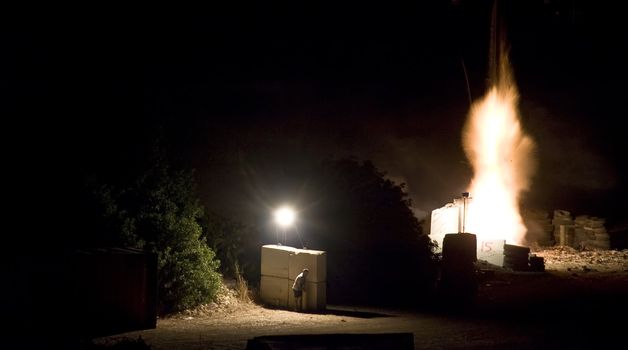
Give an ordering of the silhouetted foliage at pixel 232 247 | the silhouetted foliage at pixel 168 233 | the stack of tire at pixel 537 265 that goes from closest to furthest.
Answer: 1. the silhouetted foliage at pixel 168 233
2. the silhouetted foliage at pixel 232 247
3. the stack of tire at pixel 537 265

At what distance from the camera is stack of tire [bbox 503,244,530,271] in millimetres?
28672

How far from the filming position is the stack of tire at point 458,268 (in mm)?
18469

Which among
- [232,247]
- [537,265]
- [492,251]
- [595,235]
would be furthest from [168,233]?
[595,235]

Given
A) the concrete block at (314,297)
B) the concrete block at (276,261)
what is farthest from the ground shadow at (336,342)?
the concrete block at (276,261)

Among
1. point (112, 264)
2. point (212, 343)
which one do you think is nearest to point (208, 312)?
point (112, 264)

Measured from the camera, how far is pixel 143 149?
17984 millimetres

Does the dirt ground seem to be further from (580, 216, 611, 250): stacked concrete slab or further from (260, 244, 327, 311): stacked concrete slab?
(580, 216, 611, 250): stacked concrete slab

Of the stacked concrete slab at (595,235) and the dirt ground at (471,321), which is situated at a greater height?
the stacked concrete slab at (595,235)

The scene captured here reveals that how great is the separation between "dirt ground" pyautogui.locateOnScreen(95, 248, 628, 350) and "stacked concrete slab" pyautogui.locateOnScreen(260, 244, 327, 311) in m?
0.40

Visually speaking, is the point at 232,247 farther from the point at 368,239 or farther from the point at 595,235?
the point at 595,235

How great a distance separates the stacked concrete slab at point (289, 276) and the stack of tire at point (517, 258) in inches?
538

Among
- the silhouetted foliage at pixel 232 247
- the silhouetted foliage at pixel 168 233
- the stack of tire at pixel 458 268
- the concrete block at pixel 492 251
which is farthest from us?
the concrete block at pixel 492 251

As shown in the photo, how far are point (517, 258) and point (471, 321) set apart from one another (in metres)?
13.9

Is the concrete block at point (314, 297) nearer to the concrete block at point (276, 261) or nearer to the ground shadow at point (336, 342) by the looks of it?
the concrete block at point (276, 261)
